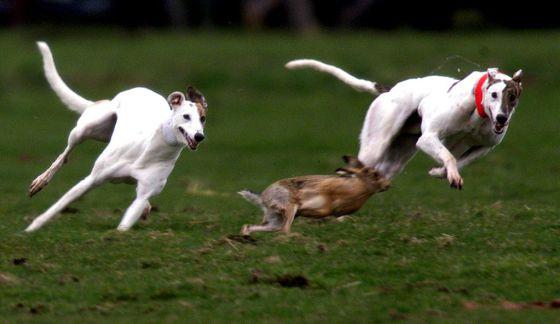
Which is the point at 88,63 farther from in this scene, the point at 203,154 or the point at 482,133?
the point at 482,133

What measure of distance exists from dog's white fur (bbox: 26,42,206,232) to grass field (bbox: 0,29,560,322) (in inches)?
13.2

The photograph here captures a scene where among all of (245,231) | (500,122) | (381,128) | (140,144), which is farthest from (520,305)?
(140,144)

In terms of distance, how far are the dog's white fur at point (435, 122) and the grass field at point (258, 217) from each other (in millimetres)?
569

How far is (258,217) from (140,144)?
196 centimetres

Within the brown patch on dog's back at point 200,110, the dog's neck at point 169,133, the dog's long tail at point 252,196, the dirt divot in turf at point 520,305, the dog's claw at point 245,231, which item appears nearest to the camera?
the dirt divot in turf at point 520,305

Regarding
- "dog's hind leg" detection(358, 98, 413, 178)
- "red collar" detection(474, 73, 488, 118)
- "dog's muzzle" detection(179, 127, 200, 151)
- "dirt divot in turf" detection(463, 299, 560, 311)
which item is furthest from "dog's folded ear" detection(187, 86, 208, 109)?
"dirt divot in turf" detection(463, 299, 560, 311)

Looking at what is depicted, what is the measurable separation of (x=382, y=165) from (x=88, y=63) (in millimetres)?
20338

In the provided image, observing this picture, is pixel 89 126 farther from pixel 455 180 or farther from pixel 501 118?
pixel 501 118

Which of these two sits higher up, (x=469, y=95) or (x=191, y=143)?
(x=469, y=95)

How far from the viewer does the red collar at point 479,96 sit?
11641 millimetres

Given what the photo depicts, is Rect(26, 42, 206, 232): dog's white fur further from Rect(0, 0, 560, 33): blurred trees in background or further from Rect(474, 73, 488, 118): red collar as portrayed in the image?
Rect(0, 0, 560, 33): blurred trees in background

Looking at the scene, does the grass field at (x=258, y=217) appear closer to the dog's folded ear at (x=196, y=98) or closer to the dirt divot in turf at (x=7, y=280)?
the dirt divot in turf at (x=7, y=280)

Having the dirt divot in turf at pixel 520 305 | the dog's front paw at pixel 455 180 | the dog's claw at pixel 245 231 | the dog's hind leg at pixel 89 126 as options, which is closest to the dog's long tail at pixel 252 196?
the dog's claw at pixel 245 231

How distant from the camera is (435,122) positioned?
12.0 metres
